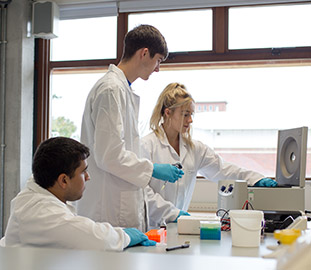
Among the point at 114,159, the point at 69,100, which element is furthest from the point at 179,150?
the point at 69,100

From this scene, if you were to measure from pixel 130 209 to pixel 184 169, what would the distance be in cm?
61

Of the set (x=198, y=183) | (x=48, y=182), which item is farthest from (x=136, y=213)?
(x=198, y=183)

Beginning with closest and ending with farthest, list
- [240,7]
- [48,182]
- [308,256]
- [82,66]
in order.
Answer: [308,256]
[48,182]
[240,7]
[82,66]

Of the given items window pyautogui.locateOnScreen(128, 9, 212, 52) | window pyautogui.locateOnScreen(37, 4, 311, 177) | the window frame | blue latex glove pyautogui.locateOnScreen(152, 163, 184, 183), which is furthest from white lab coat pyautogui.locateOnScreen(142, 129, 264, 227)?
window pyautogui.locateOnScreen(128, 9, 212, 52)

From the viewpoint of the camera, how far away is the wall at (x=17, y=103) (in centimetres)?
362

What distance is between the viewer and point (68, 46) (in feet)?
12.9

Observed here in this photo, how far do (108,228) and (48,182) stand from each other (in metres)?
0.31

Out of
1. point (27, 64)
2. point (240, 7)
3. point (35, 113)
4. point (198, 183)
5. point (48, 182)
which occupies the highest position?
point (240, 7)

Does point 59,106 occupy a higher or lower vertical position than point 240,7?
lower

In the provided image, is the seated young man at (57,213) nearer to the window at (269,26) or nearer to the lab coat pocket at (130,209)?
the lab coat pocket at (130,209)

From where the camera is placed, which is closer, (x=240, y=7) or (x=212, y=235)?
(x=212, y=235)

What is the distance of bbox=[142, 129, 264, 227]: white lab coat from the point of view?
2.24 meters

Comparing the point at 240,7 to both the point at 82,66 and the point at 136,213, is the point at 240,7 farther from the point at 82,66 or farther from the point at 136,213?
the point at 136,213

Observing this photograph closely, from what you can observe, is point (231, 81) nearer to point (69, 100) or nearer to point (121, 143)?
point (69, 100)
